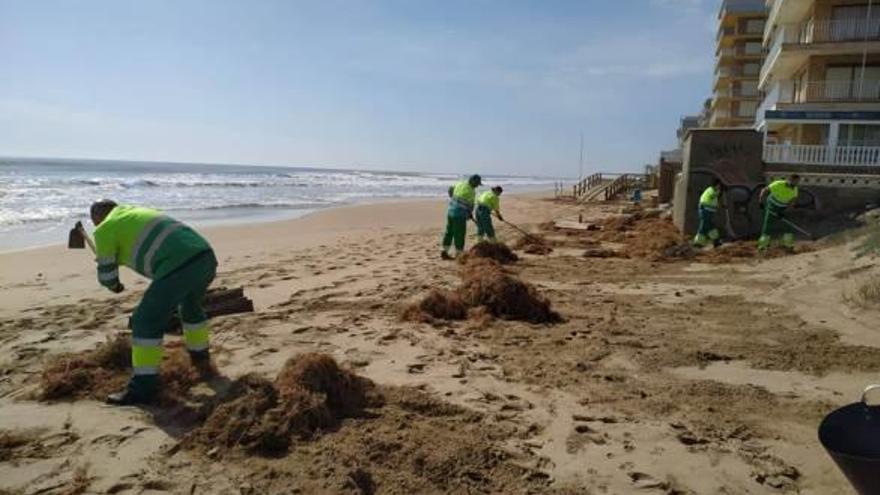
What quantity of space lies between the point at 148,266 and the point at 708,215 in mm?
11970

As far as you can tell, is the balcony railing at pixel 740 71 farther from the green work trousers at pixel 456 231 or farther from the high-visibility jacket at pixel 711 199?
the green work trousers at pixel 456 231

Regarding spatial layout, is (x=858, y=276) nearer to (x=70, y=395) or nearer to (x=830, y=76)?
(x=70, y=395)

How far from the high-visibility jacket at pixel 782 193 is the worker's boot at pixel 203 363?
1189 cm

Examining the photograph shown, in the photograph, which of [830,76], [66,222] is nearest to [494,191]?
[66,222]

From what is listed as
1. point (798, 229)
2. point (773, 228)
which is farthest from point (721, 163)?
point (798, 229)

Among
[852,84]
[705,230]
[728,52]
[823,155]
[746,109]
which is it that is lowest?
[705,230]

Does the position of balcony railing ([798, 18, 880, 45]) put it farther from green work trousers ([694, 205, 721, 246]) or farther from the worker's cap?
the worker's cap

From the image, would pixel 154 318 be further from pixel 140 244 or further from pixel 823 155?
pixel 823 155

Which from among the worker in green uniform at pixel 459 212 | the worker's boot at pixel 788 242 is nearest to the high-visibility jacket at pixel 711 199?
the worker's boot at pixel 788 242

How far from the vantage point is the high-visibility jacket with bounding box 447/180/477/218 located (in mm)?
12430

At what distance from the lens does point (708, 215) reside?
46.0 ft

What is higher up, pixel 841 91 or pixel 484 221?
pixel 841 91

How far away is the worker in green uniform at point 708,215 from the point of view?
1380cm

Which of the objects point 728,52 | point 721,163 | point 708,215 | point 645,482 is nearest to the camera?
point 645,482
